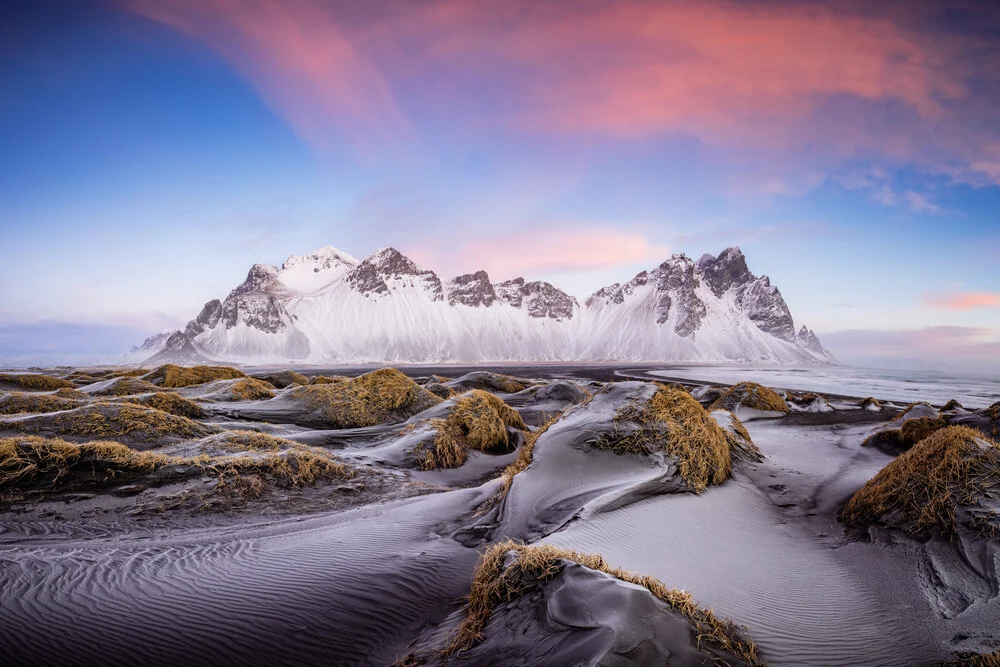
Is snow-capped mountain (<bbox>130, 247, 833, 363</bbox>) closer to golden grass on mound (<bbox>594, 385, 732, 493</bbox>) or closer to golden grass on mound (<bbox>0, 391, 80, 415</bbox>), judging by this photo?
golden grass on mound (<bbox>0, 391, 80, 415</bbox>)

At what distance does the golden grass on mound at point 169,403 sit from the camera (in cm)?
1091

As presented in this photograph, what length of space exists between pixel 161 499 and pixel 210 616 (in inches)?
140

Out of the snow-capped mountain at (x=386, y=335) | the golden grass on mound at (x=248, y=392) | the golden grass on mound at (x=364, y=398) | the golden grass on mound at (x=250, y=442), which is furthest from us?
the snow-capped mountain at (x=386, y=335)

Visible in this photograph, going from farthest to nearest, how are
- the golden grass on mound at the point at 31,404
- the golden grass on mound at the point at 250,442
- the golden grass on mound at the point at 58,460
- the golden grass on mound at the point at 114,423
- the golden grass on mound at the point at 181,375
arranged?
the golden grass on mound at the point at 181,375
the golden grass on mound at the point at 31,404
the golden grass on mound at the point at 250,442
the golden grass on mound at the point at 114,423
the golden grass on mound at the point at 58,460

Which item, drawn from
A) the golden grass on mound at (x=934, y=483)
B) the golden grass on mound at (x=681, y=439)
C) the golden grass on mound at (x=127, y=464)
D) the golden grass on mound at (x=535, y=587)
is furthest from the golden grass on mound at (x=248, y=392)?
the golden grass on mound at (x=934, y=483)

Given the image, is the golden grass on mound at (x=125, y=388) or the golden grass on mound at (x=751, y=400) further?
the golden grass on mound at (x=751, y=400)

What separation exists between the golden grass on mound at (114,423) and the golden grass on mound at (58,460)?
217 centimetres

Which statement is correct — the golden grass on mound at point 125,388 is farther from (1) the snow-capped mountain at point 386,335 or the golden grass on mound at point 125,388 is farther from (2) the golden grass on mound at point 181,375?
(1) the snow-capped mountain at point 386,335

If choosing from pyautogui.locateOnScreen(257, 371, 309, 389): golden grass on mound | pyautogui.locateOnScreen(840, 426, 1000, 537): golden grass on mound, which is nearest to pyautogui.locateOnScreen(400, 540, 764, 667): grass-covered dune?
pyautogui.locateOnScreen(840, 426, 1000, 537): golden grass on mound

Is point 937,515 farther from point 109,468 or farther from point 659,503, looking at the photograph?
point 109,468

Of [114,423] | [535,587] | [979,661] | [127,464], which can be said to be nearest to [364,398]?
[114,423]

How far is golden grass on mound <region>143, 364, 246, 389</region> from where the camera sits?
19.9 m

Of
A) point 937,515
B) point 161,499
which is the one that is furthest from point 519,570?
point 161,499

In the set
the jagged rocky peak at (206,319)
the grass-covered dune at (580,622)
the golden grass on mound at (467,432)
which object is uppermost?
the jagged rocky peak at (206,319)
